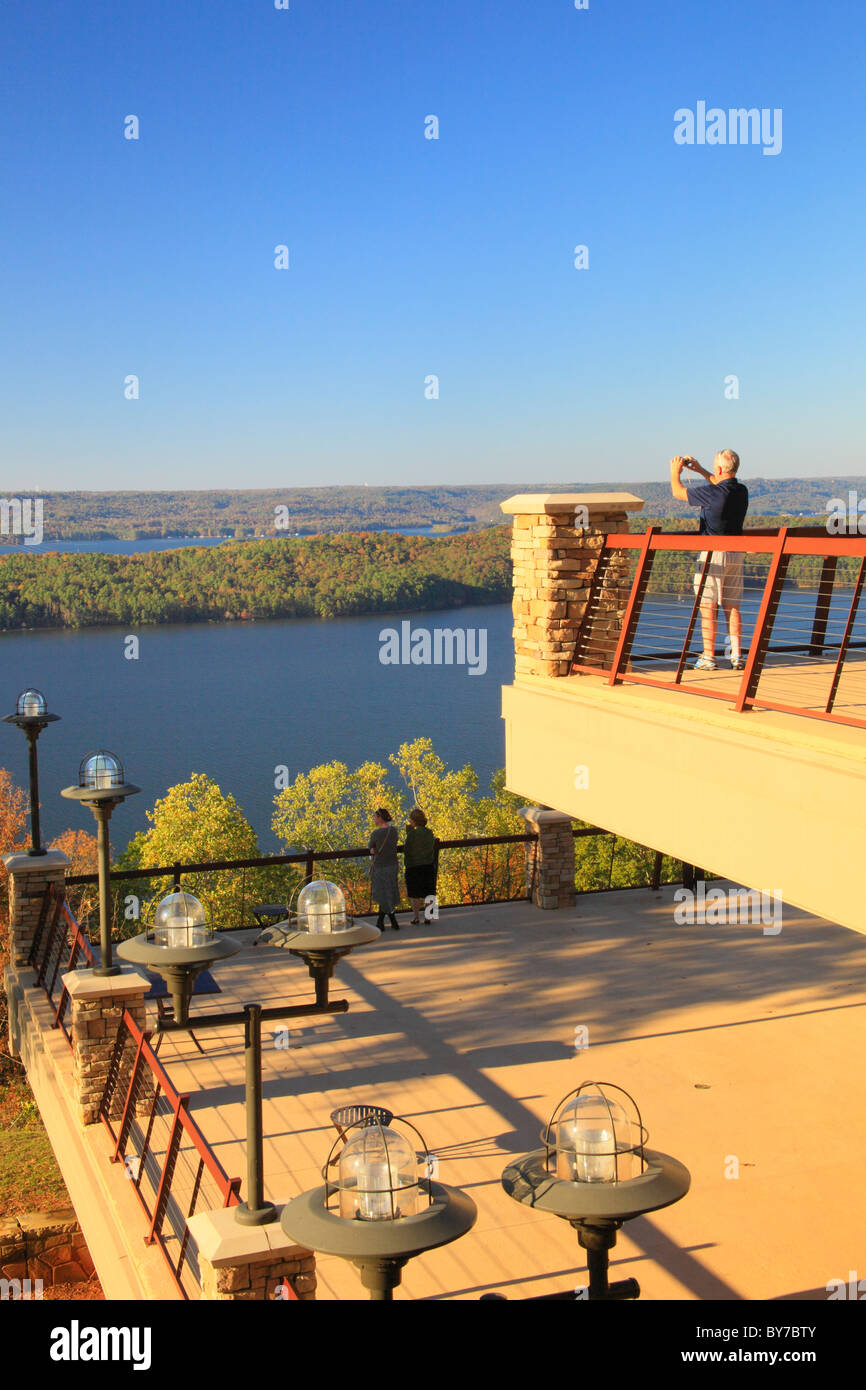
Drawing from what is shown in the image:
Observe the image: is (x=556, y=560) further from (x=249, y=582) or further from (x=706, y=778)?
(x=249, y=582)

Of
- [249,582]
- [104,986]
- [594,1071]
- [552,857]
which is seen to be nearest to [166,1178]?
[104,986]

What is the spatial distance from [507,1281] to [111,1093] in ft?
11.1

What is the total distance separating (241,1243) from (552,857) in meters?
9.05

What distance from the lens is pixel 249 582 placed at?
102375 mm

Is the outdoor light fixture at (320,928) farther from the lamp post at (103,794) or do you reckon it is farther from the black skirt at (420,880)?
the black skirt at (420,880)

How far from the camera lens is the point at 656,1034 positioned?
9992 millimetres

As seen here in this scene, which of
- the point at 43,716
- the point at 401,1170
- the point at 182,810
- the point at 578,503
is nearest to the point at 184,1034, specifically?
the point at 43,716

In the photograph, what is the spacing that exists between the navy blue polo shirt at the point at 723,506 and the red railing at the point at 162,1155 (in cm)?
516

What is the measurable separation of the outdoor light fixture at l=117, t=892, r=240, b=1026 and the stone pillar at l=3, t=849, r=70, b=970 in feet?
22.4

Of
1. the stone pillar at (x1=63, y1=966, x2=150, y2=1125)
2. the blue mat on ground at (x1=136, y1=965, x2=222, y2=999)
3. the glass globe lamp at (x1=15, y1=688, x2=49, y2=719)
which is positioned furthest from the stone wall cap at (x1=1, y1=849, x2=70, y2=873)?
the stone pillar at (x1=63, y1=966, x2=150, y2=1125)

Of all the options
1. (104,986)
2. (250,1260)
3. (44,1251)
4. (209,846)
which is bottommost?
(209,846)

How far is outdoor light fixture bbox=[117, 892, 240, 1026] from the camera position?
5.04m

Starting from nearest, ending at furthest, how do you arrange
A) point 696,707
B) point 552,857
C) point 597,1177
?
point 597,1177, point 696,707, point 552,857

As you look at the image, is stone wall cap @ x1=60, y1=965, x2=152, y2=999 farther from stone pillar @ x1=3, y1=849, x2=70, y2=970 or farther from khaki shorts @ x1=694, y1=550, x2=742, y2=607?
khaki shorts @ x1=694, y1=550, x2=742, y2=607
